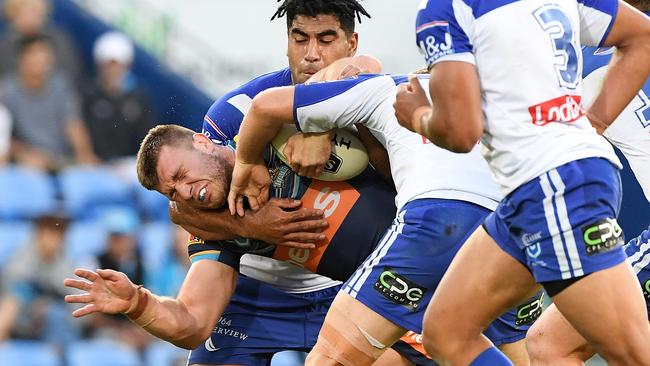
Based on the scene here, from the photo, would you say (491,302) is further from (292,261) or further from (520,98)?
(292,261)

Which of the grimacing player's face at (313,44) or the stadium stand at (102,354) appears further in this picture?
the stadium stand at (102,354)

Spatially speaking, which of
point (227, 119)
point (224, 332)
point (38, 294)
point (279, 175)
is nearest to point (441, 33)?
point (279, 175)

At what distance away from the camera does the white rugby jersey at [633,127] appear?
4.49 meters

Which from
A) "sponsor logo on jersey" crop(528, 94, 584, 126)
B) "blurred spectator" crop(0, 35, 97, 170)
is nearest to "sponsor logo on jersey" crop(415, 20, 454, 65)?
"sponsor logo on jersey" crop(528, 94, 584, 126)

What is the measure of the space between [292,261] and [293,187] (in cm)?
42

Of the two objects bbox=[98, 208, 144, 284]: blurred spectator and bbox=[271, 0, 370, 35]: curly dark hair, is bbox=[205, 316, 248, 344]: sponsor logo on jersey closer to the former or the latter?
bbox=[271, 0, 370, 35]: curly dark hair

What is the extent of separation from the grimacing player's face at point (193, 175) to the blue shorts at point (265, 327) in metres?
0.82

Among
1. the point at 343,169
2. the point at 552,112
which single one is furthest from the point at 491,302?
the point at 343,169

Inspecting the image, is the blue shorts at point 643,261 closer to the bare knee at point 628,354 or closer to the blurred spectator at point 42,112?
the bare knee at point 628,354

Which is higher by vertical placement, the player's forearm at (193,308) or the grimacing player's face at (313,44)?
the grimacing player's face at (313,44)

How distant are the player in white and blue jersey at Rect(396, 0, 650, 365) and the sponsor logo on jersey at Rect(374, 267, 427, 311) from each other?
443mm

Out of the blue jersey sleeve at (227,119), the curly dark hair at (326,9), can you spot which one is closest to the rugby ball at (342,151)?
the blue jersey sleeve at (227,119)

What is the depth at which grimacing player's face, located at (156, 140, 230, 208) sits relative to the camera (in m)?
4.60

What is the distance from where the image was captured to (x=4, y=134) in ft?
30.5
